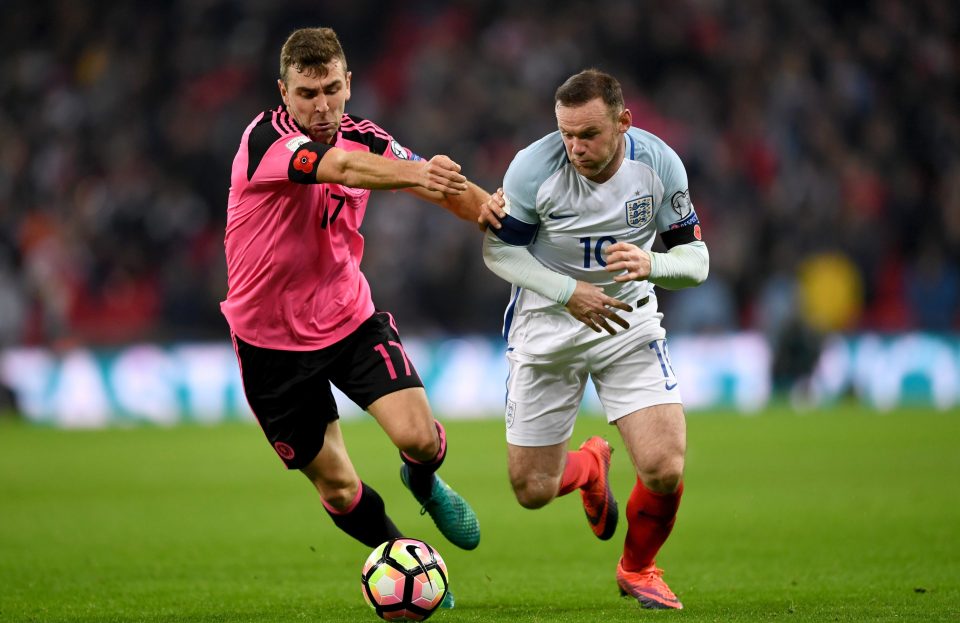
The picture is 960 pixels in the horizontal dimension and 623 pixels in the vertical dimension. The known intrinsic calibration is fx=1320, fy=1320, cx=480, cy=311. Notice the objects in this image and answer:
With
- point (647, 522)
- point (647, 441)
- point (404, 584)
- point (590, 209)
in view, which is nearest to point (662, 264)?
point (590, 209)

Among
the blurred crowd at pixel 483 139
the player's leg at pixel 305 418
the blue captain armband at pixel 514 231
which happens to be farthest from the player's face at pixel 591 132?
the blurred crowd at pixel 483 139

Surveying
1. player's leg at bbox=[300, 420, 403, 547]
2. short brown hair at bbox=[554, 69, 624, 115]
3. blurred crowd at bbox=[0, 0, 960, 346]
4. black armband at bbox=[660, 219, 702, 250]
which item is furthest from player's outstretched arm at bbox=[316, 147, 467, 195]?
blurred crowd at bbox=[0, 0, 960, 346]

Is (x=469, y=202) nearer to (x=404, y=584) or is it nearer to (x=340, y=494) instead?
(x=340, y=494)

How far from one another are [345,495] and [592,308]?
148cm

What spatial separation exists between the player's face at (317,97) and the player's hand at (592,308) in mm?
1324

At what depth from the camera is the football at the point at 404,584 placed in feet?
17.8

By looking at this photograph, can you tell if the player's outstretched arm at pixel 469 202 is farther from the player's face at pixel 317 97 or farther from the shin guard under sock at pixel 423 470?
the shin guard under sock at pixel 423 470

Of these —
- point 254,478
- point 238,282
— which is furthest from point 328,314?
point 254,478

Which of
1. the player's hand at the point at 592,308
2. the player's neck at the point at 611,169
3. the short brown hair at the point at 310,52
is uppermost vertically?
the short brown hair at the point at 310,52

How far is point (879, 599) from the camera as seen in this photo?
19.5 feet

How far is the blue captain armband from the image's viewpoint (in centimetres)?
612

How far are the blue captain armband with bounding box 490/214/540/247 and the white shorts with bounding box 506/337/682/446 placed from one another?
59 cm

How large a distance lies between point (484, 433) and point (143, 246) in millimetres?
6196

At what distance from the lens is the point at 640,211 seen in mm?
6109
